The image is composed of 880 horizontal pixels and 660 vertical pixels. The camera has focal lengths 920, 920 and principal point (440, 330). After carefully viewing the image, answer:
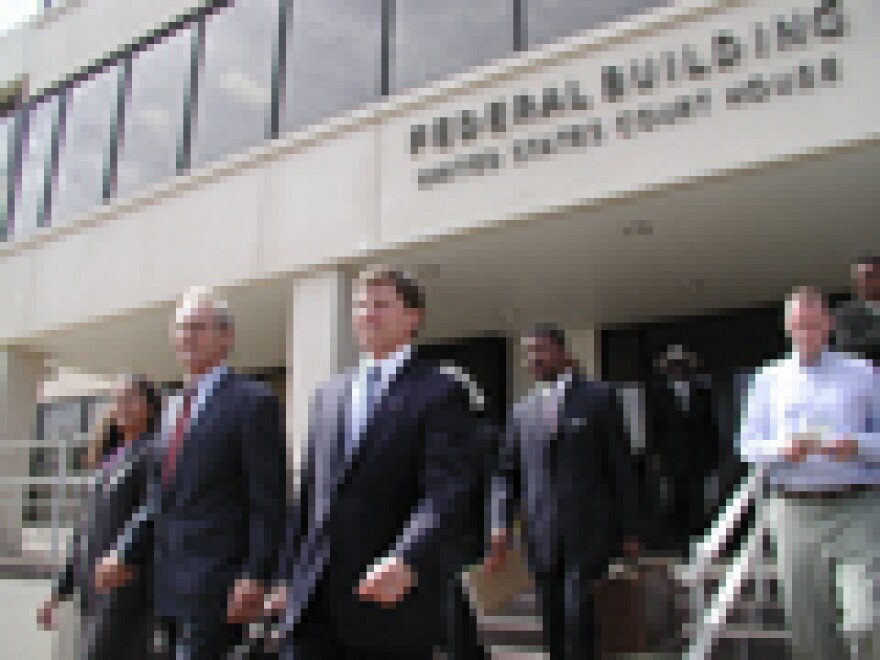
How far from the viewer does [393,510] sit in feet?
8.27

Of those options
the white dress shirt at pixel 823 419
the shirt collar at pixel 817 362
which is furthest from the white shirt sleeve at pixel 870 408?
the shirt collar at pixel 817 362

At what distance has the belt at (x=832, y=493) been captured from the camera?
3328 mm

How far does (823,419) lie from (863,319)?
0.61 metres

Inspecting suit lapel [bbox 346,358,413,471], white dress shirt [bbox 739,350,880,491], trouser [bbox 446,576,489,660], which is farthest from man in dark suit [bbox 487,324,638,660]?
suit lapel [bbox 346,358,413,471]

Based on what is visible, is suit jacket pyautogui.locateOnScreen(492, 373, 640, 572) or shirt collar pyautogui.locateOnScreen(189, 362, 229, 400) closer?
shirt collar pyautogui.locateOnScreen(189, 362, 229, 400)

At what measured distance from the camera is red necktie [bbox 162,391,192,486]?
3.10m

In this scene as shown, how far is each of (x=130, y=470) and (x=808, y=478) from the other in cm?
276

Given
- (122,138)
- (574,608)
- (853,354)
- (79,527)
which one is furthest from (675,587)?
(122,138)

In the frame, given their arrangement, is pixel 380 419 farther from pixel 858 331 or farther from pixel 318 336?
pixel 318 336

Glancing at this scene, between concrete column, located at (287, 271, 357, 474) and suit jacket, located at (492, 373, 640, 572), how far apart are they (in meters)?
4.34

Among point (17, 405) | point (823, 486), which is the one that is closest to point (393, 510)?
point (823, 486)

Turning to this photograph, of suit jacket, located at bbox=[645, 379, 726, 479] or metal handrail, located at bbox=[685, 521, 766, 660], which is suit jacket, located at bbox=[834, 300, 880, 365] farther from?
suit jacket, located at bbox=[645, 379, 726, 479]

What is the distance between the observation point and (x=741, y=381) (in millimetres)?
9375

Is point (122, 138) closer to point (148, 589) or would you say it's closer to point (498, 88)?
point (498, 88)
